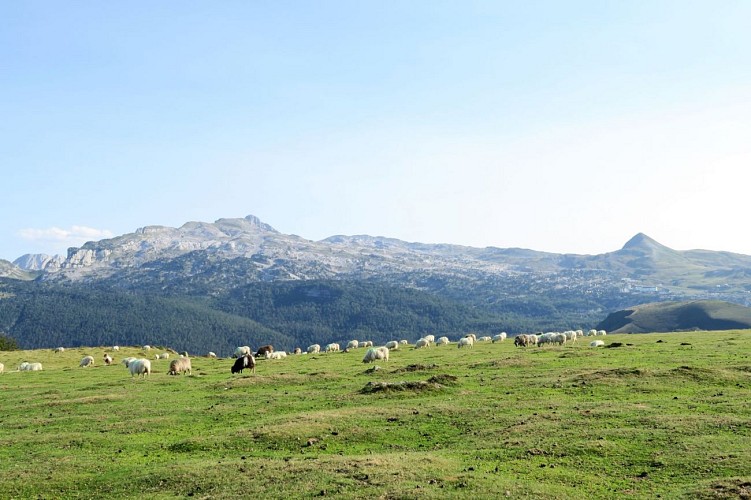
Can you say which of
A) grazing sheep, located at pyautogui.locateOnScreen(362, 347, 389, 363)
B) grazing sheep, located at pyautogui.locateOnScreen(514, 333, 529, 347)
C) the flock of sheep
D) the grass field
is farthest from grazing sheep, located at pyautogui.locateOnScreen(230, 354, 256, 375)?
grazing sheep, located at pyautogui.locateOnScreen(514, 333, 529, 347)

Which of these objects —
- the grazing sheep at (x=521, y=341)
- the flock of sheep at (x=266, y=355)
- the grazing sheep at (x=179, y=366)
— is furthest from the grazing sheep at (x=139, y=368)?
the grazing sheep at (x=521, y=341)

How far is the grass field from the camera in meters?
18.6

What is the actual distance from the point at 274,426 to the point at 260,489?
8.54 m

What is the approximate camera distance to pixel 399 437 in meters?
25.2

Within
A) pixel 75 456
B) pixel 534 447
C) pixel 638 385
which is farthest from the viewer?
pixel 638 385

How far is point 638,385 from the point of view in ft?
113

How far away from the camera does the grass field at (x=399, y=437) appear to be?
1862cm

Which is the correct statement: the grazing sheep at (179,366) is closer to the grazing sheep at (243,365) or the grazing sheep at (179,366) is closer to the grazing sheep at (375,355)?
the grazing sheep at (243,365)

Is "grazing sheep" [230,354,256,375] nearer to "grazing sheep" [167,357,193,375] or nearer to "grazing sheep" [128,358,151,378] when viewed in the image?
"grazing sheep" [167,357,193,375]

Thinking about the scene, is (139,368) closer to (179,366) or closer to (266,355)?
(179,366)

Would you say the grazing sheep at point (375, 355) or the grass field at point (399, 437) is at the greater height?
the grass field at point (399, 437)

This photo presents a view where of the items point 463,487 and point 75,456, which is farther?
point 75,456

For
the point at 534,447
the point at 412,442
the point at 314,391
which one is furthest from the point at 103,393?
the point at 534,447

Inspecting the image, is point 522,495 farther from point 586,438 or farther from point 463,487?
point 586,438
